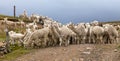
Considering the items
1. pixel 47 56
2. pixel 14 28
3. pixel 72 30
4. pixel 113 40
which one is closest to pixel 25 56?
pixel 47 56

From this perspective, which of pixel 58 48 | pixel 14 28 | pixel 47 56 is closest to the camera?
pixel 47 56

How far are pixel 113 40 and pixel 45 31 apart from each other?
5.71 metres

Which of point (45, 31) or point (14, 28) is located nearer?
point (45, 31)

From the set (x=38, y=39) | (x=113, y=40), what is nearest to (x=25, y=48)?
(x=38, y=39)

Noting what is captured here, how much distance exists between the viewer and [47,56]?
23016 millimetres

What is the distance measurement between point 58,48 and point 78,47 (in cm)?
144

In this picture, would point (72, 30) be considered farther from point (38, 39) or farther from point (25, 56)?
point (25, 56)

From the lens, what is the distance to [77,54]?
23.2 m

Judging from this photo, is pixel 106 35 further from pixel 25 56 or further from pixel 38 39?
pixel 25 56

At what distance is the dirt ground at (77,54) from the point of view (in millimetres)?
22047

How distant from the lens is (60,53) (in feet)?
78.0

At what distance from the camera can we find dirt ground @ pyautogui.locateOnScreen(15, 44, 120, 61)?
72.3 ft

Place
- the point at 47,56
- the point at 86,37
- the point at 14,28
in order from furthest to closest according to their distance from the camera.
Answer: the point at 14,28 < the point at 86,37 < the point at 47,56

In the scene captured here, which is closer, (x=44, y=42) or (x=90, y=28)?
(x=44, y=42)
